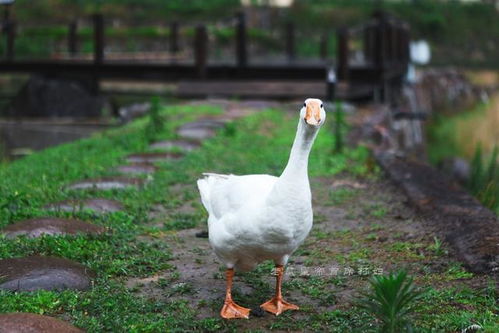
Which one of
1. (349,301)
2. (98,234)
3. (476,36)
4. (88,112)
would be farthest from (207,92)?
(476,36)

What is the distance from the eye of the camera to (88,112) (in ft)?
58.3

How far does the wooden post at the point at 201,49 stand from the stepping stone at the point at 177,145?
7.17m

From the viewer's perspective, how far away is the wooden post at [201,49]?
17.1 metres

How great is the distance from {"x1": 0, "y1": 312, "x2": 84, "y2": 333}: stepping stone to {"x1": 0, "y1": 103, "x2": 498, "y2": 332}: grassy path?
0.52ft

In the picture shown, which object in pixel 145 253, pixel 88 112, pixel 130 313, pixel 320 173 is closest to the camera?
pixel 130 313

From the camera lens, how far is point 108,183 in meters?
7.59

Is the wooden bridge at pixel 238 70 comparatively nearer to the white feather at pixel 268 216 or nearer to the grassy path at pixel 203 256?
the grassy path at pixel 203 256

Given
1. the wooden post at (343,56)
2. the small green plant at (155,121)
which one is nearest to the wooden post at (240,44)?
the wooden post at (343,56)

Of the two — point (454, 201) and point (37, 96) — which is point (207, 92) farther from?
point (454, 201)

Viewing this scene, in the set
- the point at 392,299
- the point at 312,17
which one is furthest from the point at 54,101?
the point at 312,17

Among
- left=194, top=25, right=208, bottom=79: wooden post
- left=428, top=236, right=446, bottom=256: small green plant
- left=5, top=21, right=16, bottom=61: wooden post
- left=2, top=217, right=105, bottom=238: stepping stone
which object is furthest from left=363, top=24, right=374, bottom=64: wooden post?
left=2, top=217, right=105, bottom=238: stepping stone

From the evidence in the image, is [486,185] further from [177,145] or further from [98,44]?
[98,44]

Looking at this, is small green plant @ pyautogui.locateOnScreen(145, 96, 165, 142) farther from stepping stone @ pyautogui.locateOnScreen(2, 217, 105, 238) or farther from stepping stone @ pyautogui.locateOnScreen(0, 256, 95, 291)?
stepping stone @ pyautogui.locateOnScreen(0, 256, 95, 291)

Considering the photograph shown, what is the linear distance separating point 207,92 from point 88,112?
2.94m
